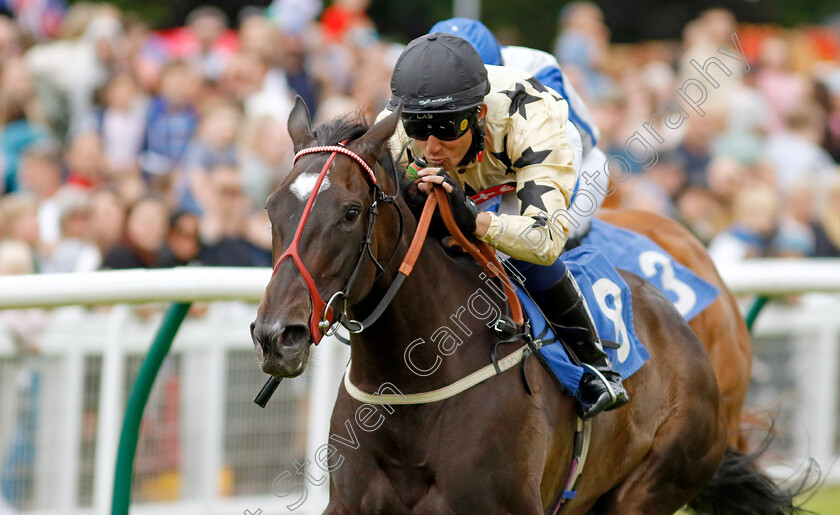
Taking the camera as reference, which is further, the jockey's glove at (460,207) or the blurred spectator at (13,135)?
the blurred spectator at (13,135)

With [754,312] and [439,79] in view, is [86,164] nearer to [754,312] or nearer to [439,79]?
[754,312]

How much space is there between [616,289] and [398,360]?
1122mm

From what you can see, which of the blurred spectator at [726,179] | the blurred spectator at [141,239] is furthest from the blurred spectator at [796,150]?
the blurred spectator at [141,239]

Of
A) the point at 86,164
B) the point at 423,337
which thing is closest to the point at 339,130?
the point at 423,337

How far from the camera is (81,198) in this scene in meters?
6.90

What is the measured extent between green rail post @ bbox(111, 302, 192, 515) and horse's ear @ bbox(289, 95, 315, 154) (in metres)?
1.01

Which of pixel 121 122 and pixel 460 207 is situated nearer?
pixel 460 207

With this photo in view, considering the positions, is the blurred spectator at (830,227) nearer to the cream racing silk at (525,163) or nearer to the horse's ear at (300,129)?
the cream racing silk at (525,163)

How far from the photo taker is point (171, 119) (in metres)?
8.34

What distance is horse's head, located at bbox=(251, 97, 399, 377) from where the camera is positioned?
2.80 metres

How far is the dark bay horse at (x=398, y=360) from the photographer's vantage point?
2910 millimetres

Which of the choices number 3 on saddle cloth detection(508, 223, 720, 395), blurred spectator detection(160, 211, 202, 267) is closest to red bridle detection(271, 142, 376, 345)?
number 3 on saddle cloth detection(508, 223, 720, 395)

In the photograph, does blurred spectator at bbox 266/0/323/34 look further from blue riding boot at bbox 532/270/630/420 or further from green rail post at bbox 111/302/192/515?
blue riding boot at bbox 532/270/630/420

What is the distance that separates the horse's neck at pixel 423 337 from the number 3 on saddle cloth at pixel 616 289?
308 millimetres
